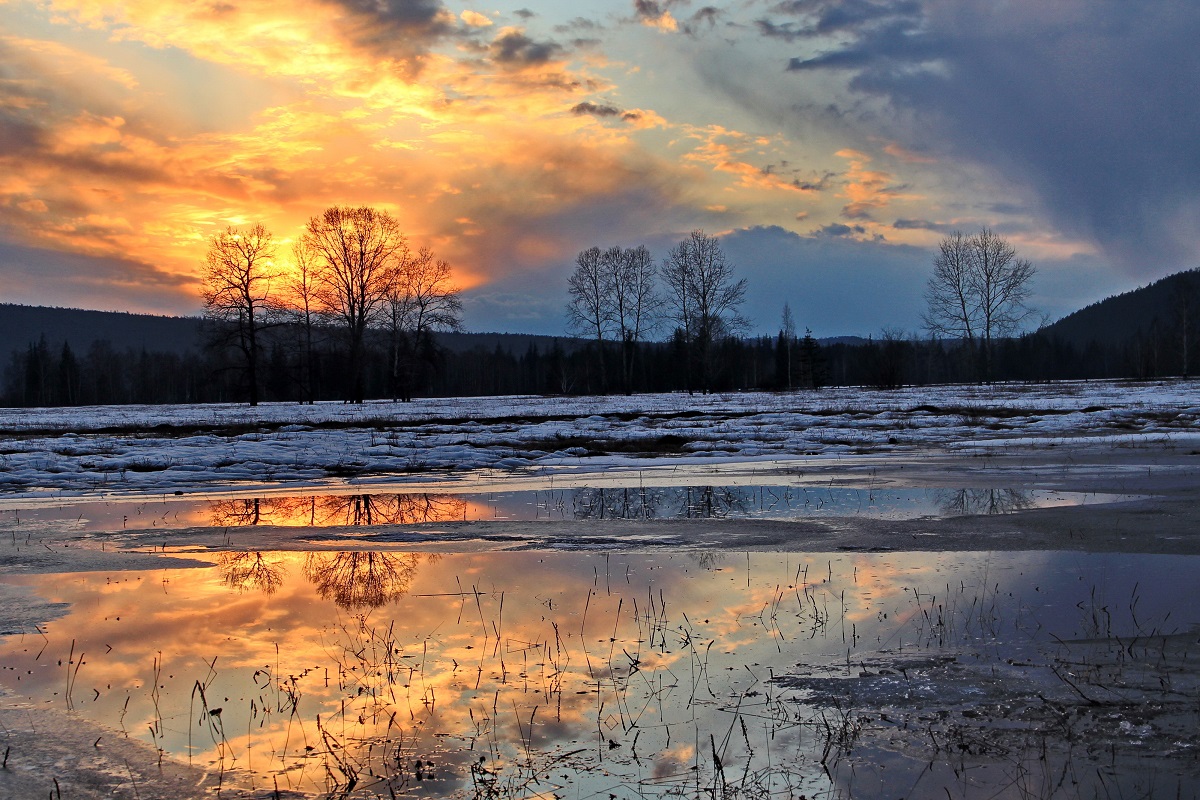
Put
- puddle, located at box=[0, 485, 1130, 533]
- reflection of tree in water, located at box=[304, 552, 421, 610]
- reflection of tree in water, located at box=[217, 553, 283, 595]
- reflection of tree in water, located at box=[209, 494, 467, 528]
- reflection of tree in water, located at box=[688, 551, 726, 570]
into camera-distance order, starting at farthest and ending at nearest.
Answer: reflection of tree in water, located at box=[209, 494, 467, 528], puddle, located at box=[0, 485, 1130, 533], reflection of tree in water, located at box=[688, 551, 726, 570], reflection of tree in water, located at box=[217, 553, 283, 595], reflection of tree in water, located at box=[304, 552, 421, 610]

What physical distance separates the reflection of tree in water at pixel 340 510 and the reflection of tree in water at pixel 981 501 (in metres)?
7.00

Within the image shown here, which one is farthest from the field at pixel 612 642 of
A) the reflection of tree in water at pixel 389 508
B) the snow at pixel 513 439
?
the snow at pixel 513 439

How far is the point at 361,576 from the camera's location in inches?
320

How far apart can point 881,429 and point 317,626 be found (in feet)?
78.0

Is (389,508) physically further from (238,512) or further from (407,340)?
(407,340)

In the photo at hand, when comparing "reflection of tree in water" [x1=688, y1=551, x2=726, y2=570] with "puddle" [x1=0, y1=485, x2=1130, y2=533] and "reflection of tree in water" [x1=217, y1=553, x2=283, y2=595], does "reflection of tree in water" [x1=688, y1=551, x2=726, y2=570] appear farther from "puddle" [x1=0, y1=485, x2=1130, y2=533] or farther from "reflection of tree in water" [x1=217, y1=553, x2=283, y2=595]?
"reflection of tree in water" [x1=217, y1=553, x2=283, y2=595]

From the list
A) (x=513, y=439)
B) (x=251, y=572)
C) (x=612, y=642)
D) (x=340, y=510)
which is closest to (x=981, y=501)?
A: (x=612, y=642)

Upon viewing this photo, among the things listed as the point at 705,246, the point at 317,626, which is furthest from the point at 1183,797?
the point at 705,246

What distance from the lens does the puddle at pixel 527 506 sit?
11.7 meters

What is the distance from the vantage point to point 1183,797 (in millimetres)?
3465

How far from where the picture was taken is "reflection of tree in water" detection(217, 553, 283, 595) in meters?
7.87

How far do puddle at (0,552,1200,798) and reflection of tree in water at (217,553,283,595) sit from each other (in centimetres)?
10

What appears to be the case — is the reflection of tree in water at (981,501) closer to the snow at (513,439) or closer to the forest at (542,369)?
the snow at (513,439)

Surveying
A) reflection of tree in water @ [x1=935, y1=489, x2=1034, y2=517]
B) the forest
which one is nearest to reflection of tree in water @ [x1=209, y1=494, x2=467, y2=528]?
reflection of tree in water @ [x1=935, y1=489, x2=1034, y2=517]
